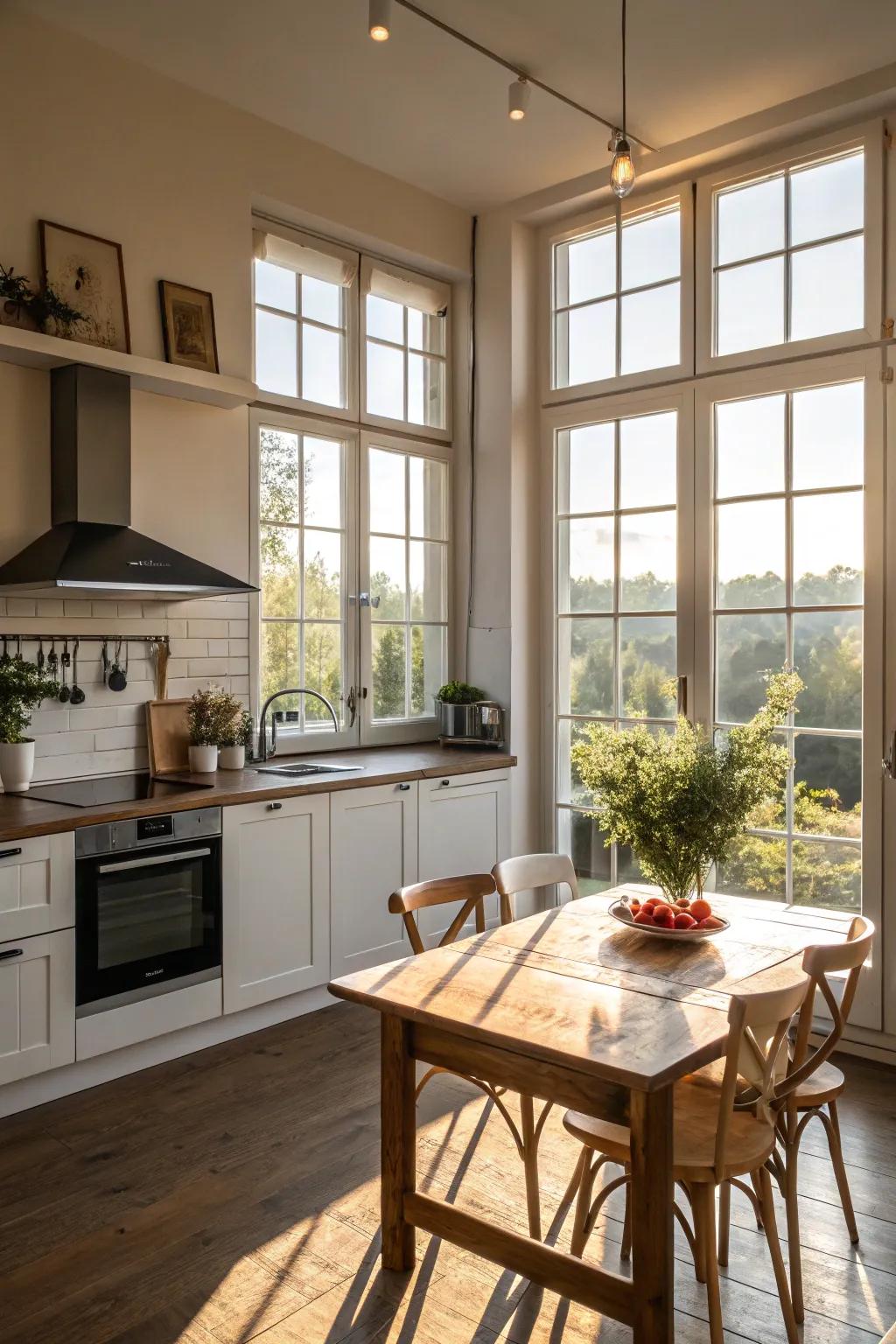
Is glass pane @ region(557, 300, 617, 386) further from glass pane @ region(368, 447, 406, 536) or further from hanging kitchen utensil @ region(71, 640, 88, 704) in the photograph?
hanging kitchen utensil @ region(71, 640, 88, 704)

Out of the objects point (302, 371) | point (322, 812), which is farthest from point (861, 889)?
point (302, 371)

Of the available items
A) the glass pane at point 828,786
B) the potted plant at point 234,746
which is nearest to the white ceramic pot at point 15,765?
the potted plant at point 234,746

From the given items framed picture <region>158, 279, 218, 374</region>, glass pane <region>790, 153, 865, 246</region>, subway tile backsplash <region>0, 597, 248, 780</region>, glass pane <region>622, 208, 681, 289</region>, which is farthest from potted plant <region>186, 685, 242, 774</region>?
glass pane <region>790, 153, 865, 246</region>

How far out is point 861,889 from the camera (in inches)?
155

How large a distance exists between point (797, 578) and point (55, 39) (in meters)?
3.45

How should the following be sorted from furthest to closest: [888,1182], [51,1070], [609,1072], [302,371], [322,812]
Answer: [302,371] < [322,812] < [51,1070] < [888,1182] < [609,1072]

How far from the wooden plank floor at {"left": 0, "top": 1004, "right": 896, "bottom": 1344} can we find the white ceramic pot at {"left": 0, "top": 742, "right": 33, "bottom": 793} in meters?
1.07

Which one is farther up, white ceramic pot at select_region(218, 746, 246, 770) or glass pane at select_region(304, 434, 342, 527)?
glass pane at select_region(304, 434, 342, 527)

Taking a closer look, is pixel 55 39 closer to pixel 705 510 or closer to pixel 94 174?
pixel 94 174

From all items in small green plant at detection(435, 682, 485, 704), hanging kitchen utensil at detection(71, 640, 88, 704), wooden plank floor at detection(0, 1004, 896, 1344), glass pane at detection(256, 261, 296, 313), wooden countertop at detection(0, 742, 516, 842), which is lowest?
wooden plank floor at detection(0, 1004, 896, 1344)

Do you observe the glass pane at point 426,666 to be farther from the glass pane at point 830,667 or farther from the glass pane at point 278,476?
the glass pane at point 830,667

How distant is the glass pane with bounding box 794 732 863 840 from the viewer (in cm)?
396

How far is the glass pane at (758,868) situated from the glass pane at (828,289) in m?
2.06

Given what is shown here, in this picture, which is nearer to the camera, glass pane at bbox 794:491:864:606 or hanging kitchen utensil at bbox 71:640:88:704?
hanging kitchen utensil at bbox 71:640:88:704
